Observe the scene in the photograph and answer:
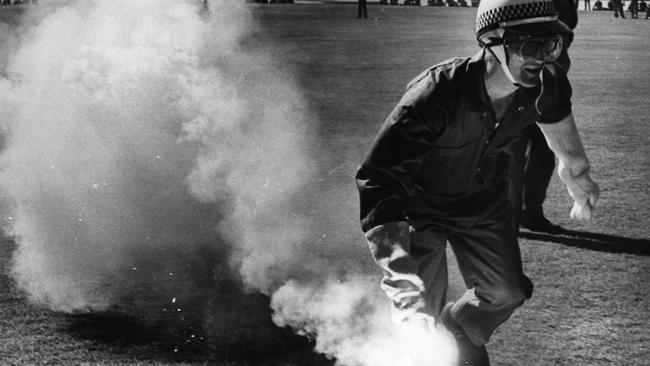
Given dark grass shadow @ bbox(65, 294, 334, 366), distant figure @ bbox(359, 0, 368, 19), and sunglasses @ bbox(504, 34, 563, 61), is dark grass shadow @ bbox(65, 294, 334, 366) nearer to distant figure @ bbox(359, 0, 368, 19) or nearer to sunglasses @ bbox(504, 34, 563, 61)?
sunglasses @ bbox(504, 34, 563, 61)

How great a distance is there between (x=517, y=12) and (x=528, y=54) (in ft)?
0.50

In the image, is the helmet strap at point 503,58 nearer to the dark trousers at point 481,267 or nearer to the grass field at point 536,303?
the dark trousers at point 481,267

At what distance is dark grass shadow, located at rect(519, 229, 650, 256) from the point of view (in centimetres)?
583

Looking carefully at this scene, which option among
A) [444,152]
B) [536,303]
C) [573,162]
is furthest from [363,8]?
[444,152]

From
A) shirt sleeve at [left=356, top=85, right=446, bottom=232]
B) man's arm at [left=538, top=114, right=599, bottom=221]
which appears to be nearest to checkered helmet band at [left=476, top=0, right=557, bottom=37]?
shirt sleeve at [left=356, top=85, right=446, bottom=232]

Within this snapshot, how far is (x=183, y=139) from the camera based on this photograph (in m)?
6.65

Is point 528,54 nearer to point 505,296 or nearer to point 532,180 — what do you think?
point 505,296

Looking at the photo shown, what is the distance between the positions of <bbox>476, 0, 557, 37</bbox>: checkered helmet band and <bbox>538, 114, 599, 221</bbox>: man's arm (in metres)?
0.63

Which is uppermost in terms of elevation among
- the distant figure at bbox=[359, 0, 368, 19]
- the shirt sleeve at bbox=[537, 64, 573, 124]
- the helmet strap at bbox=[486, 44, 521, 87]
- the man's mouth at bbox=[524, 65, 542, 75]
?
the distant figure at bbox=[359, 0, 368, 19]

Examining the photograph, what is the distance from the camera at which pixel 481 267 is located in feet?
11.6

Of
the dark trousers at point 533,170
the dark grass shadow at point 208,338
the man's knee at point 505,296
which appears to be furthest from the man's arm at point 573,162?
the dark trousers at point 533,170

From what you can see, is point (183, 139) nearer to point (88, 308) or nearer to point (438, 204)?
point (88, 308)

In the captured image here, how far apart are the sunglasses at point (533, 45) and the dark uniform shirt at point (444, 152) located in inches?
6.6

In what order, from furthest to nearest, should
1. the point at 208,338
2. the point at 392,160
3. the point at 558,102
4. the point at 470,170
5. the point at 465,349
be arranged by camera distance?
the point at 208,338, the point at 465,349, the point at 558,102, the point at 470,170, the point at 392,160
